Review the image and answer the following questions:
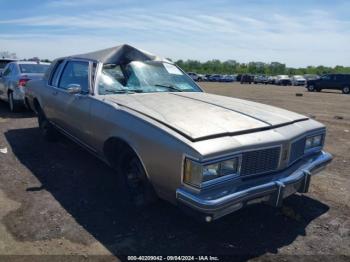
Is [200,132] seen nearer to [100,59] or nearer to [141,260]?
[141,260]

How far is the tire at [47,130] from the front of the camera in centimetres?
628

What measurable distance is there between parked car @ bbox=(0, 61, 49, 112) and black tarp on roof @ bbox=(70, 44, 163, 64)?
4.67 metres

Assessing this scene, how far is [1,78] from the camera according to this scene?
405 inches

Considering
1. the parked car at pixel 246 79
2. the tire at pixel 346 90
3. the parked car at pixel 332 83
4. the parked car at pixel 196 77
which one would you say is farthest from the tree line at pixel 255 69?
the tire at pixel 346 90

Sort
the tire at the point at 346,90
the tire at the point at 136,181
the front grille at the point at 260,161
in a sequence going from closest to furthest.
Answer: the front grille at the point at 260,161, the tire at the point at 136,181, the tire at the point at 346,90

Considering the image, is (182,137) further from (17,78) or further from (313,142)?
(17,78)

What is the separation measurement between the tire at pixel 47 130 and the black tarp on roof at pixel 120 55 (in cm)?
172

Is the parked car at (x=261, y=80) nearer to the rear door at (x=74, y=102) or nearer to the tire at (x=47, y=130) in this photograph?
the tire at (x=47, y=130)

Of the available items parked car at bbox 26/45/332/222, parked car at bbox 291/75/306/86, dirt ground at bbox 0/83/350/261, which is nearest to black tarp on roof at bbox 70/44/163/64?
parked car at bbox 26/45/332/222

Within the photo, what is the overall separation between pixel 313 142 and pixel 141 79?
2.28m

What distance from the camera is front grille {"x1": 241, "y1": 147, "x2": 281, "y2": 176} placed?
3074 mm

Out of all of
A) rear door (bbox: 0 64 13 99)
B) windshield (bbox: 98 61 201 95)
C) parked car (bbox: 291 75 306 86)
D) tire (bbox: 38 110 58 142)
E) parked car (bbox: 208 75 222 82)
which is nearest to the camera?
windshield (bbox: 98 61 201 95)

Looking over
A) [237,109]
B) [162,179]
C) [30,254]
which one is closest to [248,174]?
[162,179]

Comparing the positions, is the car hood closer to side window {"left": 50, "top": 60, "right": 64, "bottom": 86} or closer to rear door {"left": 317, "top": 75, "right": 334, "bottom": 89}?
side window {"left": 50, "top": 60, "right": 64, "bottom": 86}
